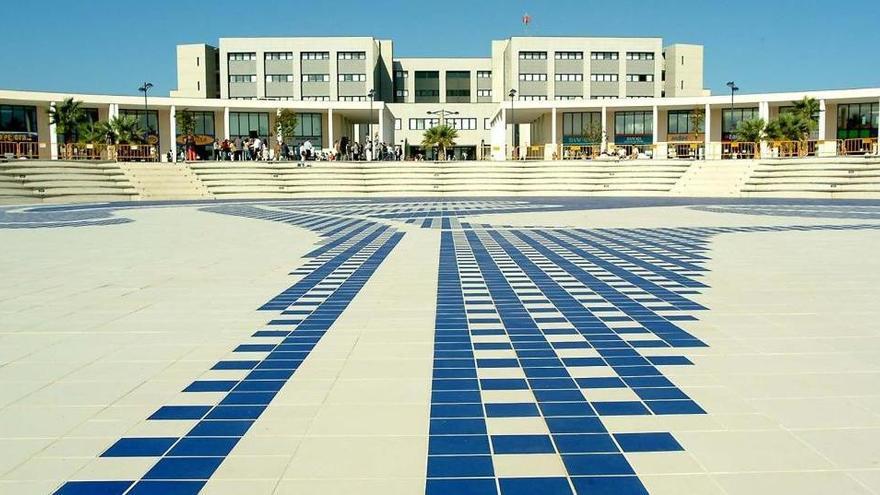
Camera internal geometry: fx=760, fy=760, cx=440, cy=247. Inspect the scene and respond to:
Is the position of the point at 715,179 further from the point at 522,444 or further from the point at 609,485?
the point at 609,485

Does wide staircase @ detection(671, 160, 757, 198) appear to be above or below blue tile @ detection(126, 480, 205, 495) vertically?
above

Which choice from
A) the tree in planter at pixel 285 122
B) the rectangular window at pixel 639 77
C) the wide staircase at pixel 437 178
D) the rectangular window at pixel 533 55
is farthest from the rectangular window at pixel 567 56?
the wide staircase at pixel 437 178

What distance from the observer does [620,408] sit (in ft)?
13.6

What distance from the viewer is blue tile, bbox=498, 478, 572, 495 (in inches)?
120

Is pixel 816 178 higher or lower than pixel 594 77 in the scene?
lower

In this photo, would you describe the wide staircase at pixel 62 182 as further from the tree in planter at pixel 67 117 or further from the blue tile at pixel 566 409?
the blue tile at pixel 566 409

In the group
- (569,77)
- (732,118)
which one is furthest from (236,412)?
(569,77)

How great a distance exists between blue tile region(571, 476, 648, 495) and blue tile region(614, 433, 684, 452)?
1.19ft

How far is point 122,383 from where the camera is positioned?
15.6 ft

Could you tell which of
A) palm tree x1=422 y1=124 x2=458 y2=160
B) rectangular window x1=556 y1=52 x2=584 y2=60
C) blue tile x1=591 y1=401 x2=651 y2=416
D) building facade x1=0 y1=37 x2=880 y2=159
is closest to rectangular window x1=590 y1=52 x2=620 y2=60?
building facade x1=0 y1=37 x2=880 y2=159

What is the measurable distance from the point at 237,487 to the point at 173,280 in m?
6.72

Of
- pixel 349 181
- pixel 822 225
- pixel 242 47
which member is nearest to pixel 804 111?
pixel 349 181

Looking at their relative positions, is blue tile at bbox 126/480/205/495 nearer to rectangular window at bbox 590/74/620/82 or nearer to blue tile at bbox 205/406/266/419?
blue tile at bbox 205/406/266/419

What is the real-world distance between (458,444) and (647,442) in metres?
0.90
